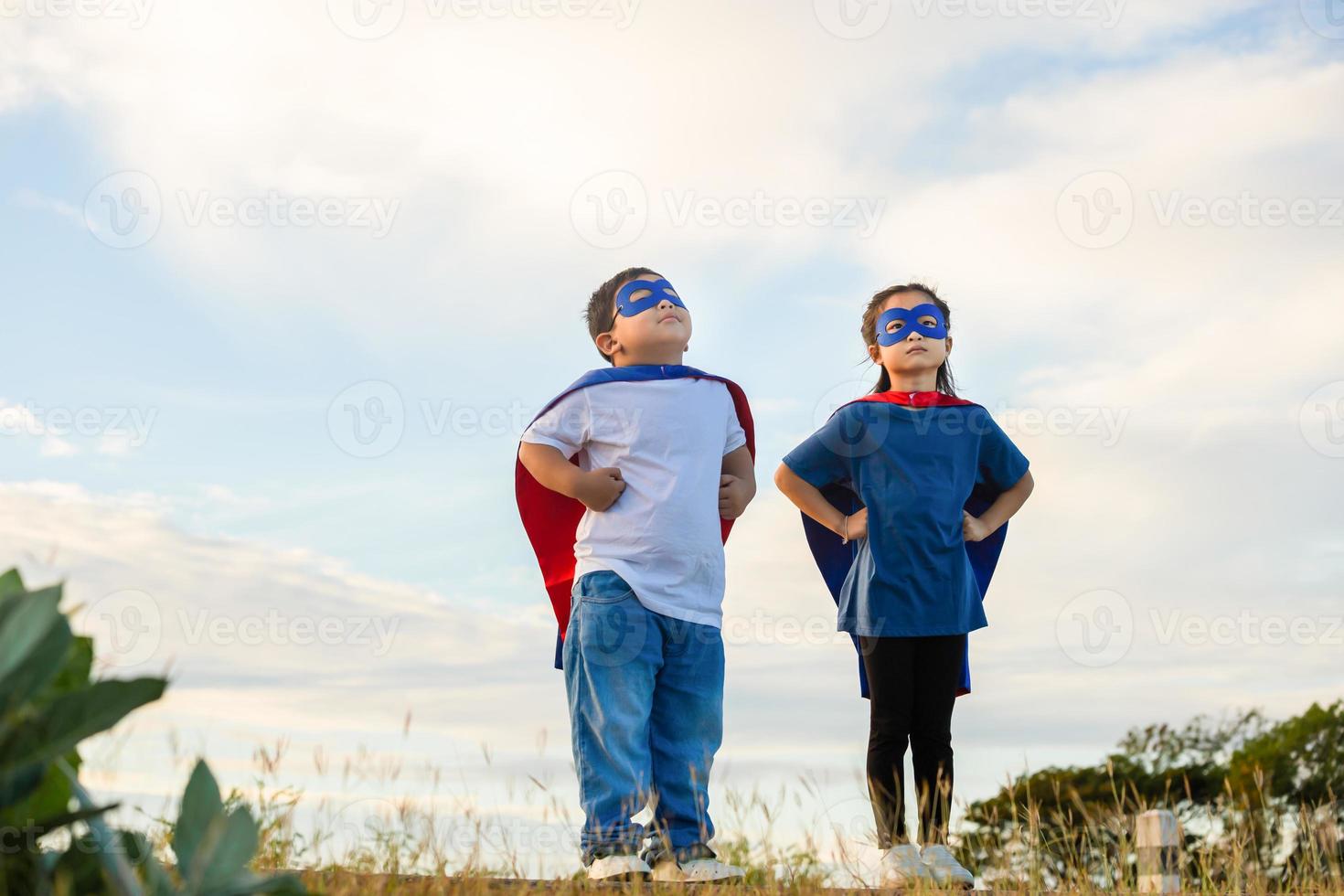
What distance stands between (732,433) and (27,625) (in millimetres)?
3579

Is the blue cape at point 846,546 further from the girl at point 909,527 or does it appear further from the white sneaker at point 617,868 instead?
the white sneaker at point 617,868

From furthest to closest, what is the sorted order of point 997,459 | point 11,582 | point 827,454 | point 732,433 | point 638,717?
1. point 997,459
2. point 827,454
3. point 732,433
4. point 638,717
5. point 11,582

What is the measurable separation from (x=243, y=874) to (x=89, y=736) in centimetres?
28

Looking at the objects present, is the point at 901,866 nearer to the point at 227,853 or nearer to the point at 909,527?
the point at 909,527

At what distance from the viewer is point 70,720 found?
1.58 m

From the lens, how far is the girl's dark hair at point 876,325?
5.27 meters

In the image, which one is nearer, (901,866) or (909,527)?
(901,866)

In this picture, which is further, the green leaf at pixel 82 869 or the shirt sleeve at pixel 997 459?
the shirt sleeve at pixel 997 459

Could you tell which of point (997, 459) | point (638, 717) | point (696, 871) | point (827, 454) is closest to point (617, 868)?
point (696, 871)

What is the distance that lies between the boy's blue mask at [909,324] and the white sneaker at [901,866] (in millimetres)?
1949

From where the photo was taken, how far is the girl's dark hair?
17.3 feet

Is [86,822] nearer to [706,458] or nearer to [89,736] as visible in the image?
[89,736]

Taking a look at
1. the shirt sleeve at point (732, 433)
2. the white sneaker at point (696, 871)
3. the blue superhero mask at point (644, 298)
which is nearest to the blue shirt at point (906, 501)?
the shirt sleeve at point (732, 433)

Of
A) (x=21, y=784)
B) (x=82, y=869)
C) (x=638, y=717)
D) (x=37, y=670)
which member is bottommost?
(x=82, y=869)
